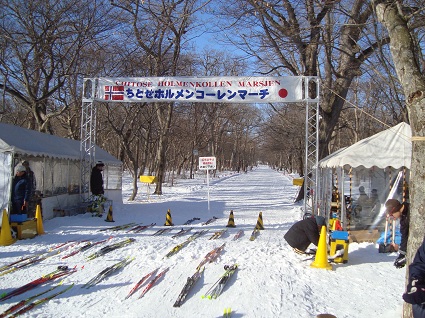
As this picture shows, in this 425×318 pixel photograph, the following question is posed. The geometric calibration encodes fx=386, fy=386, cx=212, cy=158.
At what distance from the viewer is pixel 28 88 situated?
19.1 m

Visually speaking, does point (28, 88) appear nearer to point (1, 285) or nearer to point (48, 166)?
point (48, 166)

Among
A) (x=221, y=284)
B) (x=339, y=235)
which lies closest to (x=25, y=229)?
(x=221, y=284)

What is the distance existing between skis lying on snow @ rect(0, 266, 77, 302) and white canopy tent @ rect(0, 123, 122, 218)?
188 inches

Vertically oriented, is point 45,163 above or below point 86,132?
below

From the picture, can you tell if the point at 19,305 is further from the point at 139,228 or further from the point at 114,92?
the point at 114,92

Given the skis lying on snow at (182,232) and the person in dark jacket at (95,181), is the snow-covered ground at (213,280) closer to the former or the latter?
the skis lying on snow at (182,232)

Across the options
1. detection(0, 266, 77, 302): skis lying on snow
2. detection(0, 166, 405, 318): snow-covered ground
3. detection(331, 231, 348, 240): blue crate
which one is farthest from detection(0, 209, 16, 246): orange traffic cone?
detection(331, 231, 348, 240): blue crate

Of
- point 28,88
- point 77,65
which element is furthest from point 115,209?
point 77,65

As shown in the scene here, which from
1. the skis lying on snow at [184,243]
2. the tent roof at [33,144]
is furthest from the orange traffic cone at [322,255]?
the tent roof at [33,144]

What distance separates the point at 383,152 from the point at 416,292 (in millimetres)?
7469

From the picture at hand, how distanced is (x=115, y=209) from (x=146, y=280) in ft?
33.2

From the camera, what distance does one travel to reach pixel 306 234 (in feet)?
26.4

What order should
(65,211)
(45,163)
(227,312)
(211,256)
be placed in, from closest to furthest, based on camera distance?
(227,312) → (211,256) → (45,163) → (65,211)

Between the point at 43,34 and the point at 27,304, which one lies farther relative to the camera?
the point at 43,34
